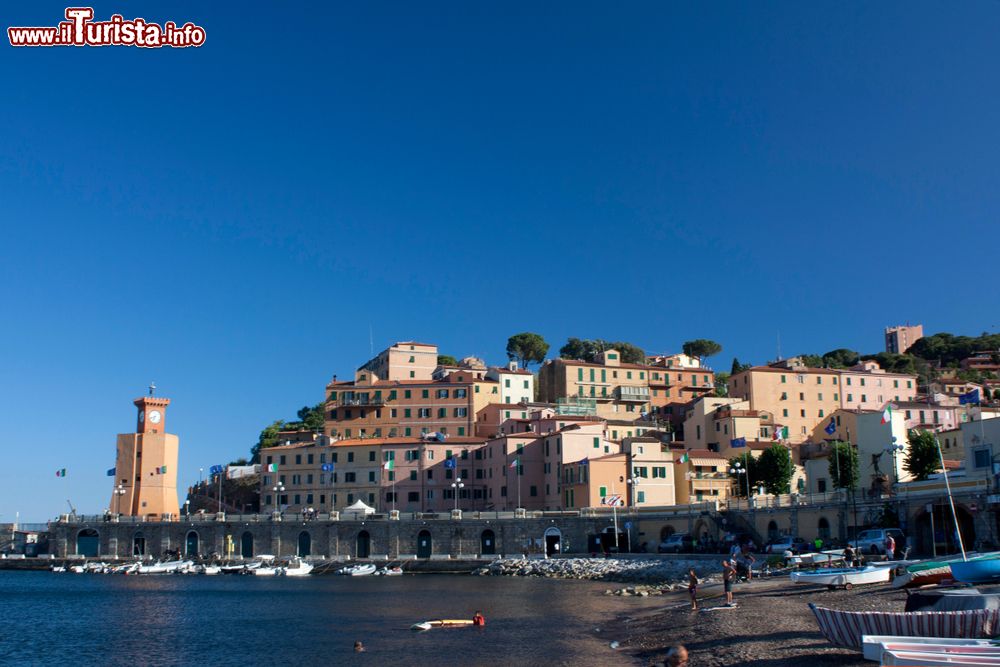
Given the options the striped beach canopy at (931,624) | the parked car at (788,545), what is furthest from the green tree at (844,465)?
the striped beach canopy at (931,624)

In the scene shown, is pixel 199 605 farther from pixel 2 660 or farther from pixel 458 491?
pixel 458 491

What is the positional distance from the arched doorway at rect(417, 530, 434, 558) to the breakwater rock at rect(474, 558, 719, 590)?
299 inches

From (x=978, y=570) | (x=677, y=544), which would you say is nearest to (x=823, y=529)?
(x=677, y=544)

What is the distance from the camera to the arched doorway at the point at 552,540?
265 ft

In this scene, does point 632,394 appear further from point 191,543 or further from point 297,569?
point 191,543

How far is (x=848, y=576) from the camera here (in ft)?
124

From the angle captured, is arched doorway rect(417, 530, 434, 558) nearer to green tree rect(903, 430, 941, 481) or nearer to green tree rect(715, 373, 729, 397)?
green tree rect(903, 430, 941, 481)

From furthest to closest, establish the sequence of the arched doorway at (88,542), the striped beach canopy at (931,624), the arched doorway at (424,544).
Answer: the arched doorway at (88,542) → the arched doorway at (424,544) → the striped beach canopy at (931,624)

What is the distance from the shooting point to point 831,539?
194ft

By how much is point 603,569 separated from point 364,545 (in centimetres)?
2868

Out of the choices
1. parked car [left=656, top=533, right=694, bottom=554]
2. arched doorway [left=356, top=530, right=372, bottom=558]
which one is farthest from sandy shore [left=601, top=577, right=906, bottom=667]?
arched doorway [left=356, top=530, right=372, bottom=558]

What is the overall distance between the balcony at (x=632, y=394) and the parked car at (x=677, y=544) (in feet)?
141

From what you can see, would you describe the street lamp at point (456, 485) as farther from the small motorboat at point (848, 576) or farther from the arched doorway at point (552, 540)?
the small motorboat at point (848, 576)

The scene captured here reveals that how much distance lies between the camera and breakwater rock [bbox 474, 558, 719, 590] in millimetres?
59219
